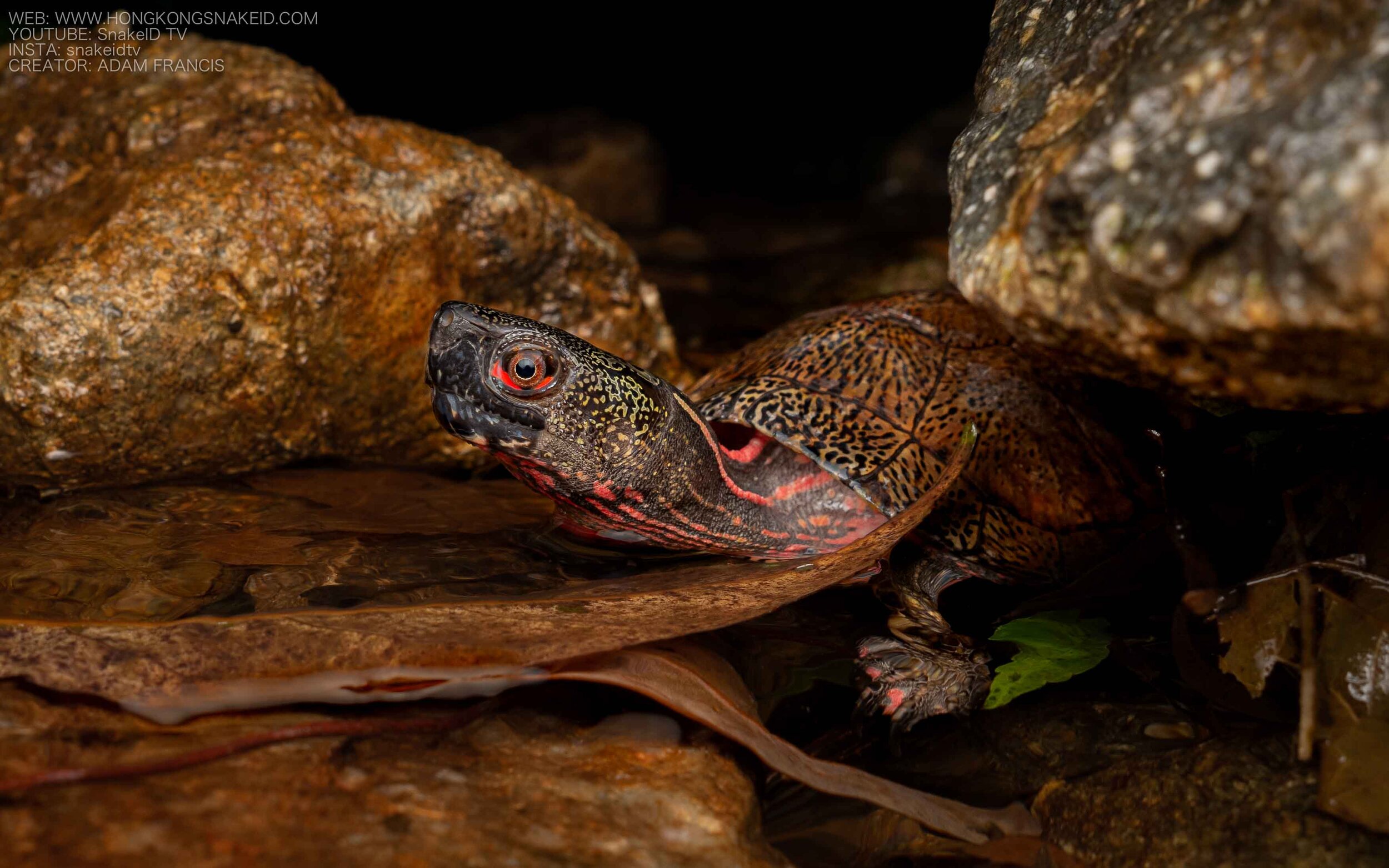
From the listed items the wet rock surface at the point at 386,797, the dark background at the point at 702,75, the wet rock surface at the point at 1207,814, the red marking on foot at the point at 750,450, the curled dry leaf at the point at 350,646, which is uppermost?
the dark background at the point at 702,75

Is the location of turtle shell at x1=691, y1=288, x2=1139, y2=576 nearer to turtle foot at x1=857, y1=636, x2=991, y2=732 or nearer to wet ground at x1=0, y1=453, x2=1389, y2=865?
wet ground at x1=0, y1=453, x2=1389, y2=865

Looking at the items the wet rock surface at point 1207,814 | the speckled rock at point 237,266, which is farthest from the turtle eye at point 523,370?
the wet rock surface at point 1207,814

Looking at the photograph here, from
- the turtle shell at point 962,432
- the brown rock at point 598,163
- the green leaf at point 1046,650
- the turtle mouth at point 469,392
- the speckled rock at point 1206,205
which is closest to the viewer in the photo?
the speckled rock at point 1206,205

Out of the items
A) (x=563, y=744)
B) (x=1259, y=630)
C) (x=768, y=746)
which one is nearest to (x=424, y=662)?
(x=563, y=744)

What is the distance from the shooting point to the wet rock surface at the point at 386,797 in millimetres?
1334

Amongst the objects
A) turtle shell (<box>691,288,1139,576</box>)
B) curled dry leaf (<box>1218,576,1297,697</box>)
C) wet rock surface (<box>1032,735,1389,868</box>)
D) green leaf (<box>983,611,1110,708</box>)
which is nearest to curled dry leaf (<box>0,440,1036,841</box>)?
wet rock surface (<box>1032,735,1389,868</box>)

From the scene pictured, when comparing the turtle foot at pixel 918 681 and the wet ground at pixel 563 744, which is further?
the turtle foot at pixel 918 681

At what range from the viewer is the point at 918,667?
7.34 ft

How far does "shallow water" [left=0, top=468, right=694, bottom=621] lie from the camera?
2.09 m

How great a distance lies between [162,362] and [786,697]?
215cm

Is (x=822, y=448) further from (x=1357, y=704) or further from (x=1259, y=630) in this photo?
(x=1357, y=704)

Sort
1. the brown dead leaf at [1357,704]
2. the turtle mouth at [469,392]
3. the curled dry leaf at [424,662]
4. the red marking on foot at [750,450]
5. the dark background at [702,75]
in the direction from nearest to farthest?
the brown dead leaf at [1357,704]
the curled dry leaf at [424,662]
the turtle mouth at [469,392]
the red marking on foot at [750,450]
the dark background at [702,75]

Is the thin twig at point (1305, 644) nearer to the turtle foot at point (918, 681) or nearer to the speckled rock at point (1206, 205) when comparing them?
the speckled rock at point (1206, 205)

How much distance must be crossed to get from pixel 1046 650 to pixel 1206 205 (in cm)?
114
